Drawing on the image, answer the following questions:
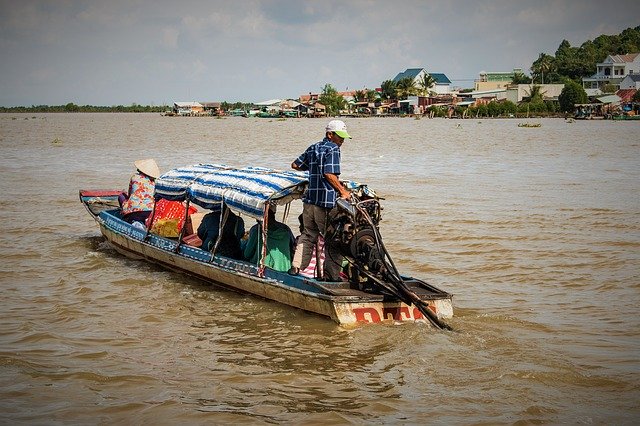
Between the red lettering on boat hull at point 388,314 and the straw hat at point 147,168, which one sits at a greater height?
the straw hat at point 147,168

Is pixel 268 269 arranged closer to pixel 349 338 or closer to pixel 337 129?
pixel 349 338

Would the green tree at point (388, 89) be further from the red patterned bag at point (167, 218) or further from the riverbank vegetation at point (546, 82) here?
the red patterned bag at point (167, 218)

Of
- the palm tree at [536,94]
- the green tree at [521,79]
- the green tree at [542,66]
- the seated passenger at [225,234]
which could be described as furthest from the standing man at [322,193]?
the green tree at [521,79]

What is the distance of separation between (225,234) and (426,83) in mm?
110295

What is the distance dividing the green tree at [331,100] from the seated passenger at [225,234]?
113014mm

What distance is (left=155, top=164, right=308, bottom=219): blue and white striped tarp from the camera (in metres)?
8.45

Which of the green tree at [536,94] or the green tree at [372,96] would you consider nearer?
the green tree at [536,94]

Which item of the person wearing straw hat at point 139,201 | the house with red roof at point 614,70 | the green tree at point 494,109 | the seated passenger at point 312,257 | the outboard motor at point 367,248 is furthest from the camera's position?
the green tree at point 494,109

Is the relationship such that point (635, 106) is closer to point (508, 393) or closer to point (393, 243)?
point (393, 243)

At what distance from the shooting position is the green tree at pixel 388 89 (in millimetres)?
120806

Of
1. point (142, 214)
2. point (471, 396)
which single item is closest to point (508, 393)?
point (471, 396)

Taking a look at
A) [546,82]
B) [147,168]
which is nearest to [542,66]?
[546,82]

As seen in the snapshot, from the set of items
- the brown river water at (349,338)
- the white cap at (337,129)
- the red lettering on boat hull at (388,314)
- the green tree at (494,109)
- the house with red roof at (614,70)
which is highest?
the house with red roof at (614,70)

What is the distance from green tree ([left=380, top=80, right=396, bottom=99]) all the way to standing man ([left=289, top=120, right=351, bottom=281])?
11425 centimetres
